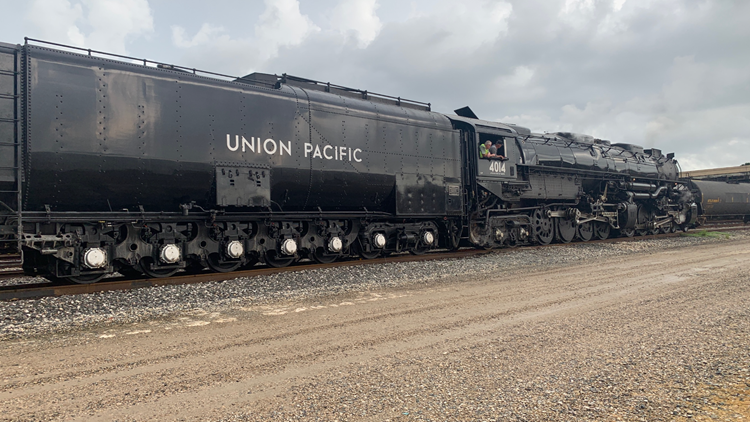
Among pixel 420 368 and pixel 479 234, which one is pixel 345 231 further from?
pixel 420 368

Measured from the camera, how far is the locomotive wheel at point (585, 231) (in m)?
17.6

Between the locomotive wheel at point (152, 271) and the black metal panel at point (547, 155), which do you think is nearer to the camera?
the locomotive wheel at point (152, 271)

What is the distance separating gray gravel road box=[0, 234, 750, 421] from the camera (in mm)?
3469

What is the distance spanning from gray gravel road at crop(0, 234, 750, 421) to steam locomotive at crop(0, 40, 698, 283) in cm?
129

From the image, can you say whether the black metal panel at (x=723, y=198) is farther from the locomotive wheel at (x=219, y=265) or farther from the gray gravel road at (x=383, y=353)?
the locomotive wheel at (x=219, y=265)

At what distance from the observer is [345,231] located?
11.1 meters

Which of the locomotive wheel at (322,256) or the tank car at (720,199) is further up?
the tank car at (720,199)

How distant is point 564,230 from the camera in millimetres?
16953

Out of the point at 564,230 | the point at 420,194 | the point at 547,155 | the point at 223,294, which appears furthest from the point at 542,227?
the point at 223,294

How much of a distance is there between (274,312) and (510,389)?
12.7 feet

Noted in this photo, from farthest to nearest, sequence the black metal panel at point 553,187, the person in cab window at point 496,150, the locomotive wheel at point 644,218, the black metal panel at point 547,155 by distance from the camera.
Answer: the locomotive wheel at point 644,218 → the black metal panel at point 547,155 → the black metal panel at point 553,187 → the person in cab window at point 496,150

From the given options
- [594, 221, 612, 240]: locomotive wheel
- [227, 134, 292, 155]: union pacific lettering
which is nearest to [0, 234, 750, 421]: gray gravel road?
[227, 134, 292, 155]: union pacific lettering

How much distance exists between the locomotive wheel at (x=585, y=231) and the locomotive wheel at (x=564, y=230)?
39 cm

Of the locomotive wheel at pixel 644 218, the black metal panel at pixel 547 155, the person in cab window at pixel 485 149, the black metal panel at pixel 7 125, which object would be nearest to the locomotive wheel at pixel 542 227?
the black metal panel at pixel 547 155
